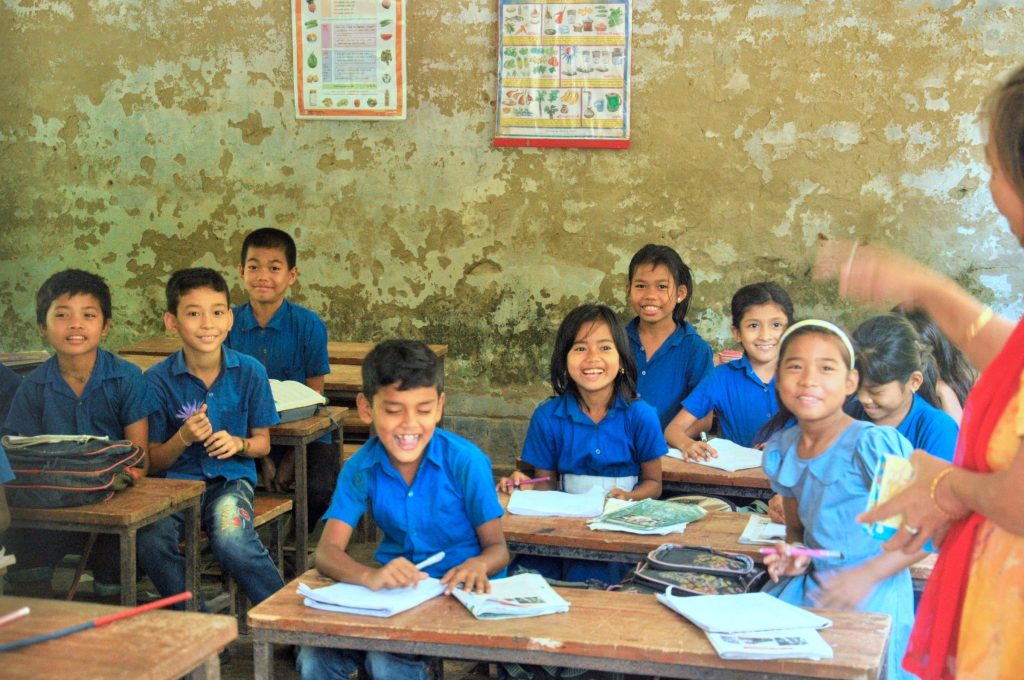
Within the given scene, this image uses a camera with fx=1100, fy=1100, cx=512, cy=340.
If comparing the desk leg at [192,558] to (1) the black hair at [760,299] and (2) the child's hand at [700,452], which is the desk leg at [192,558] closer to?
(2) the child's hand at [700,452]

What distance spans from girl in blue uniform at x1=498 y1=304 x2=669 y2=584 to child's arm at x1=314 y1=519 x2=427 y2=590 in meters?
0.90

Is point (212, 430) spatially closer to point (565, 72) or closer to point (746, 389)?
point (746, 389)

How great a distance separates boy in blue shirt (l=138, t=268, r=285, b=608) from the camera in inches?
136

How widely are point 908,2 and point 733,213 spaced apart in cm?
138

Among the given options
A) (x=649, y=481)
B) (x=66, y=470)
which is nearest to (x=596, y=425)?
(x=649, y=481)

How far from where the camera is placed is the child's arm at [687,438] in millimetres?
3625

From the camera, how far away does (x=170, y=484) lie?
124 inches

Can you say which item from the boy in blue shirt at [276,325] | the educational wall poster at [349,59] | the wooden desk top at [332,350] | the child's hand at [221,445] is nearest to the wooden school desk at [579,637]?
the child's hand at [221,445]

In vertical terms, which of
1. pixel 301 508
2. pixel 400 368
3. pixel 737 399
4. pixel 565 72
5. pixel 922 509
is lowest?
pixel 301 508

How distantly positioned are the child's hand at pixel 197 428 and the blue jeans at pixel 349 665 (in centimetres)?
119

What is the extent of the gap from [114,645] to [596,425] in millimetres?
1910

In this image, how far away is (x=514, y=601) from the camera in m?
2.19

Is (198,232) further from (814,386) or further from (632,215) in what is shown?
(814,386)

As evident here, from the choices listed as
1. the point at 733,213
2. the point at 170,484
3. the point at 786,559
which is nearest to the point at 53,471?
the point at 170,484
